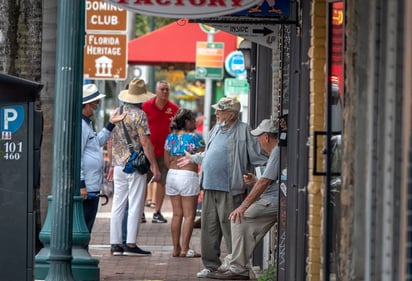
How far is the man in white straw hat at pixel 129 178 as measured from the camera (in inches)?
502

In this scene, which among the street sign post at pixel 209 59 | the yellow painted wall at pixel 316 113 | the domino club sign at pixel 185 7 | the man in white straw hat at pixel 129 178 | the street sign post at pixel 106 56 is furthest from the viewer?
the street sign post at pixel 209 59

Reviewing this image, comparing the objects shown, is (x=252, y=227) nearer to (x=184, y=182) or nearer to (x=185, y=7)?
(x=184, y=182)

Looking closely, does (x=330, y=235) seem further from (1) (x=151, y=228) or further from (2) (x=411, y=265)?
(1) (x=151, y=228)

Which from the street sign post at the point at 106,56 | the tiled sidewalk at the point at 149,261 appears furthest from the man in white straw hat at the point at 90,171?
the street sign post at the point at 106,56

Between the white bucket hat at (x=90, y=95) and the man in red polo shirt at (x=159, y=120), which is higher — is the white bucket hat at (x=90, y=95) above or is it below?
above

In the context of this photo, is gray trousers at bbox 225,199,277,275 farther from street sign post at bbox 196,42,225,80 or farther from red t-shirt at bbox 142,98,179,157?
street sign post at bbox 196,42,225,80

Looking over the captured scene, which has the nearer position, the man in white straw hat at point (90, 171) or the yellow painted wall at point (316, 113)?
the yellow painted wall at point (316, 113)

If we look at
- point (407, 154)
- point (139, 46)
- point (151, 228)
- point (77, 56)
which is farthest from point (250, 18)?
point (139, 46)

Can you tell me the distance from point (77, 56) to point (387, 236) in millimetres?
4008

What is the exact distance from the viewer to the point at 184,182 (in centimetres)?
1263

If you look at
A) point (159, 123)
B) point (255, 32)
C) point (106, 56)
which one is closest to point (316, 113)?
point (255, 32)

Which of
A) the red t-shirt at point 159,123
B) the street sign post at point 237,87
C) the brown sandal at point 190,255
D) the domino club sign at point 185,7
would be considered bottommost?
the brown sandal at point 190,255

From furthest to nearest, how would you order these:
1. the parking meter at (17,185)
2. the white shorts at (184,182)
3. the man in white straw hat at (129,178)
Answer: the man in white straw hat at (129,178) → the white shorts at (184,182) → the parking meter at (17,185)

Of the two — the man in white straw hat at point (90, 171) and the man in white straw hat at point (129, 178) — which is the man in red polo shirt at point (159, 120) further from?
the man in white straw hat at point (90, 171)
